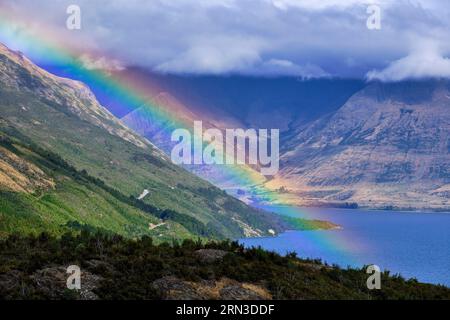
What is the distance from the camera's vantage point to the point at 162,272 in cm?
8512

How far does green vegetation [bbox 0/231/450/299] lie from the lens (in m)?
80.3

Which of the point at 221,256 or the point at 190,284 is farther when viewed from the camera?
the point at 221,256

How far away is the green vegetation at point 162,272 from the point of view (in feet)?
263

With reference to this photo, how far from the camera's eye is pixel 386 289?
93.9 metres

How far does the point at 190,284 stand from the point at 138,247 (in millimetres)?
18450
